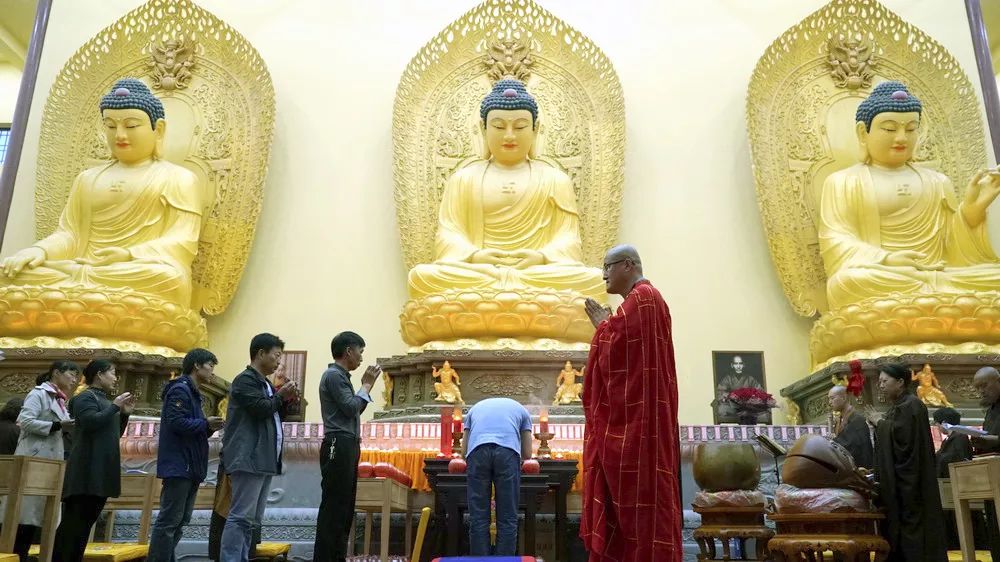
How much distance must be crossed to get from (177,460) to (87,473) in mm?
376

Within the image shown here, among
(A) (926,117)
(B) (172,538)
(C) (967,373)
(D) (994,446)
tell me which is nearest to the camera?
(B) (172,538)

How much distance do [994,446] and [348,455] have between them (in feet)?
8.84

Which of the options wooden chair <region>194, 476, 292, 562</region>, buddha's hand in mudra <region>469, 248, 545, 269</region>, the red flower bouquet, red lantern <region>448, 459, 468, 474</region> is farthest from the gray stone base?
buddha's hand in mudra <region>469, 248, 545, 269</region>

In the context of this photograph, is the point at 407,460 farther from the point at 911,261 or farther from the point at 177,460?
the point at 911,261

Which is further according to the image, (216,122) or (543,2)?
(543,2)

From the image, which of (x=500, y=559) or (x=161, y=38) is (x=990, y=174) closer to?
(x=500, y=559)

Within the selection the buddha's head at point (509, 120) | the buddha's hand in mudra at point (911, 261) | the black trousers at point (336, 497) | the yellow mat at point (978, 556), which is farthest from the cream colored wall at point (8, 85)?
the yellow mat at point (978, 556)

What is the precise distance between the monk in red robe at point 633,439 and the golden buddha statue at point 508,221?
12.0 feet

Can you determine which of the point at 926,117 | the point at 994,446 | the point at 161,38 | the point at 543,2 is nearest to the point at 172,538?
the point at 994,446

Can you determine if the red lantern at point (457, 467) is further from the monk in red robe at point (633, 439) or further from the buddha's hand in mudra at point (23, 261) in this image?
the buddha's hand in mudra at point (23, 261)

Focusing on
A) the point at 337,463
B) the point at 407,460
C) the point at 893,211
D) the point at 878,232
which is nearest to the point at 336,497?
the point at 337,463

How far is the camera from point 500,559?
2.58 meters

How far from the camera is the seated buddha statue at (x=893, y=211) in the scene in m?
6.55

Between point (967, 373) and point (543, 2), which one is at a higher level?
point (543, 2)
